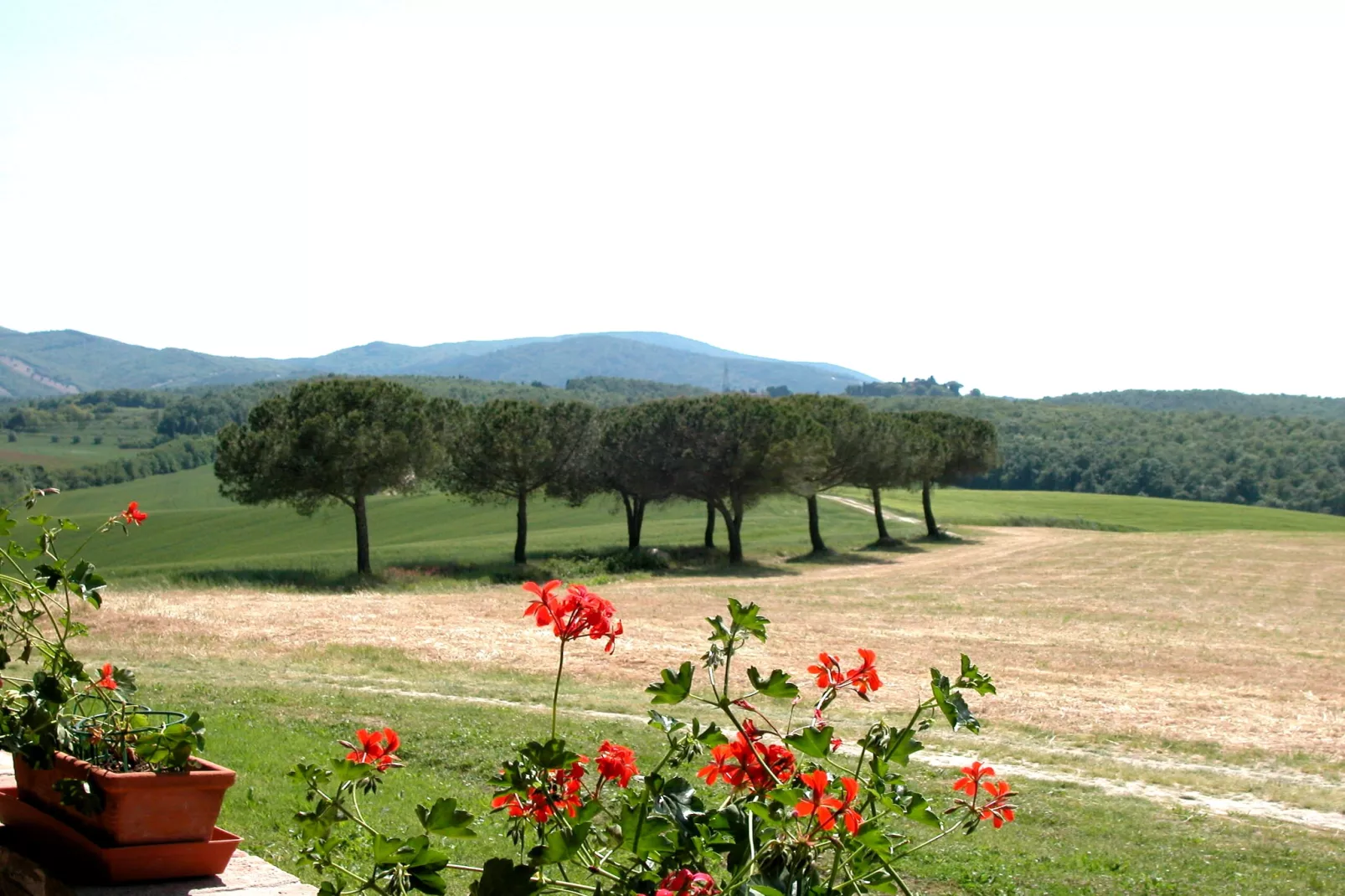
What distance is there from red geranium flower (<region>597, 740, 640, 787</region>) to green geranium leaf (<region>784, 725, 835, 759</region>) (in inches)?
19.2

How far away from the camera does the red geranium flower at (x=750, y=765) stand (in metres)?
3.16

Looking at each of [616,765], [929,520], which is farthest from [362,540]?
[616,765]

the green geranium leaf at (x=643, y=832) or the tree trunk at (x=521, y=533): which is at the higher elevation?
the green geranium leaf at (x=643, y=832)

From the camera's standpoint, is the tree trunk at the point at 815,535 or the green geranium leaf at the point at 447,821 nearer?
the green geranium leaf at the point at 447,821

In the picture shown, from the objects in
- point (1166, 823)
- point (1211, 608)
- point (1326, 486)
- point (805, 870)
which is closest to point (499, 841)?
point (805, 870)

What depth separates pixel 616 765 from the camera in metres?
3.22

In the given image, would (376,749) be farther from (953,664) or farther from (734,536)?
(734,536)

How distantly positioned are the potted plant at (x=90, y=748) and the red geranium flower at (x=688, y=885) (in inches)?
95.0

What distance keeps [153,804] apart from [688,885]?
2557 mm

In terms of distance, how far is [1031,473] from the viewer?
14338cm

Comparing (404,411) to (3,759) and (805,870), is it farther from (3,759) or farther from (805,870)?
(805,870)

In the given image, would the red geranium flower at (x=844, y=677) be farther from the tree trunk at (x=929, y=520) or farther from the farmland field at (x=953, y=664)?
the tree trunk at (x=929, y=520)

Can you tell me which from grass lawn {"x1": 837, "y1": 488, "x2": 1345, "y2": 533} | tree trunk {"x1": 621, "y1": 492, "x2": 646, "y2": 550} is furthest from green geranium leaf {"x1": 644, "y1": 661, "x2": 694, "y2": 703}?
grass lawn {"x1": 837, "y1": 488, "x2": 1345, "y2": 533}

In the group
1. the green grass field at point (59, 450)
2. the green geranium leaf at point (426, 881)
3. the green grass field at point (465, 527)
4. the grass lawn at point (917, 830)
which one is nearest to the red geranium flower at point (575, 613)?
the green geranium leaf at point (426, 881)
